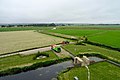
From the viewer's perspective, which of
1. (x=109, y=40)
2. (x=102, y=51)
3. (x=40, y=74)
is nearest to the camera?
(x=40, y=74)

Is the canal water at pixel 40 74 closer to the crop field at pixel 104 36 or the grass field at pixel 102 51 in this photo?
the grass field at pixel 102 51

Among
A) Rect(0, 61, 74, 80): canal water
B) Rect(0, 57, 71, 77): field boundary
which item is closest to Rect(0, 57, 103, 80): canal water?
Rect(0, 61, 74, 80): canal water

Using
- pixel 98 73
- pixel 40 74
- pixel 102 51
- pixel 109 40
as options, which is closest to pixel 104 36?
pixel 109 40

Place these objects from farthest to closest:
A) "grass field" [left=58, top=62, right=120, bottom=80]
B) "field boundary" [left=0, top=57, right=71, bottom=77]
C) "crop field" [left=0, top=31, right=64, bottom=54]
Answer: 1. "crop field" [left=0, top=31, right=64, bottom=54]
2. "field boundary" [left=0, top=57, right=71, bottom=77]
3. "grass field" [left=58, top=62, right=120, bottom=80]

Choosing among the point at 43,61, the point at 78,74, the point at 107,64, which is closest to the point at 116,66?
the point at 107,64

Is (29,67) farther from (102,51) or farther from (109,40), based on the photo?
(109,40)

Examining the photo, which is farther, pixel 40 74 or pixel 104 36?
pixel 104 36

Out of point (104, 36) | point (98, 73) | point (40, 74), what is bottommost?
point (40, 74)

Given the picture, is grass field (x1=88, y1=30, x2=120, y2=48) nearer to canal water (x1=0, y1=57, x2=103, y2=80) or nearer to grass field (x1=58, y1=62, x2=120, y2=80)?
grass field (x1=58, y1=62, x2=120, y2=80)
